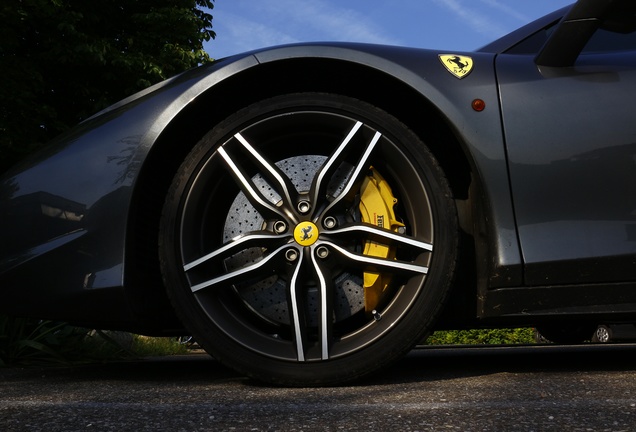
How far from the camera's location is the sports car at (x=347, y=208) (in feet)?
6.83

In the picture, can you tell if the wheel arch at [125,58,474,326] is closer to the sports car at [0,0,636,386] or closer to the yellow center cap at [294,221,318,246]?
the sports car at [0,0,636,386]

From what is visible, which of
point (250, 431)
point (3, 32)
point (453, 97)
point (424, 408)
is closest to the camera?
point (250, 431)

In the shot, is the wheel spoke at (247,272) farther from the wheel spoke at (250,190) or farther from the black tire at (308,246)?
the wheel spoke at (250,190)

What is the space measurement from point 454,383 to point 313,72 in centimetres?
110

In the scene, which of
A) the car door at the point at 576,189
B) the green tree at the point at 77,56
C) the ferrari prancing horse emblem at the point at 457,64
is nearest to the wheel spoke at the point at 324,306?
the car door at the point at 576,189

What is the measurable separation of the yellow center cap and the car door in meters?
0.63

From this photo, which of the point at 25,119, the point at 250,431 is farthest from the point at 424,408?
the point at 25,119

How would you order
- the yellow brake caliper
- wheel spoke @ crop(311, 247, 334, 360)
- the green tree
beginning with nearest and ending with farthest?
1. wheel spoke @ crop(311, 247, 334, 360)
2. the yellow brake caliper
3. the green tree

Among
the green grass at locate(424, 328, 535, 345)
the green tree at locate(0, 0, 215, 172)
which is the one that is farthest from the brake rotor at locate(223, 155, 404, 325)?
the green grass at locate(424, 328, 535, 345)

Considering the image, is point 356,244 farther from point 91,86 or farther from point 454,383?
point 91,86

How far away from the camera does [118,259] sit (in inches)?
83.7

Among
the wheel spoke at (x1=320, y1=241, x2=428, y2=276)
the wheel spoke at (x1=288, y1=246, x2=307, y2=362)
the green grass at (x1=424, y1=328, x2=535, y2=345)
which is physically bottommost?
the green grass at (x1=424, y1=328, x2=535, y2=345)

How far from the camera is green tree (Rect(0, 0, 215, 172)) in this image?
10.7 meters

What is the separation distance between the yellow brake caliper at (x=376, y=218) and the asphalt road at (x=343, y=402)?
0.28m
